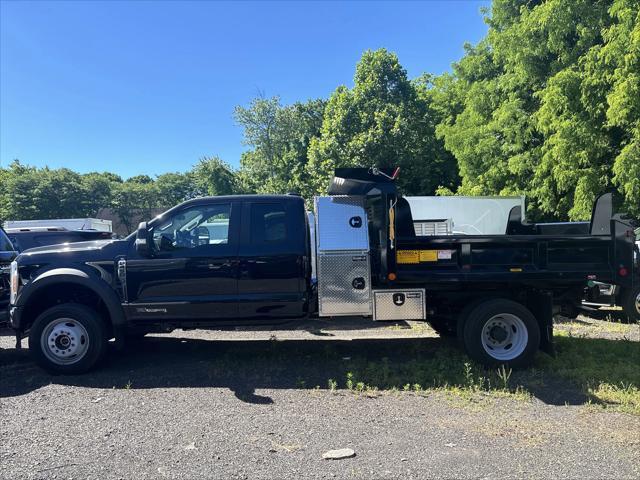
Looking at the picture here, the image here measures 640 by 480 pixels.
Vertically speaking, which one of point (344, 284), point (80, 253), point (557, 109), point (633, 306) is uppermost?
point (557, 109)

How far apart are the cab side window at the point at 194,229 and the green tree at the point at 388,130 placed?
1643cm

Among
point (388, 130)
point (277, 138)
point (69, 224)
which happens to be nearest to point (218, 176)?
point (277, 138)

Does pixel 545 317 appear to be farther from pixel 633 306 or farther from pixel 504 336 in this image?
pixel 633 306

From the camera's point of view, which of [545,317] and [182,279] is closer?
[182,279]

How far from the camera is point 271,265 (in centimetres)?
573

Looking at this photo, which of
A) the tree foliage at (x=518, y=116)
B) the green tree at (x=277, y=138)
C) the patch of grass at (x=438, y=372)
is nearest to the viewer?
the patch of grass at (x=438, y=372)

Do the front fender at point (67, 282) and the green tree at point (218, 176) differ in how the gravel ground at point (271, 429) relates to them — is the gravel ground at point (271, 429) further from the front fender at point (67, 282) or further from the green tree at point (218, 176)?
the green tree at point (218, 176)

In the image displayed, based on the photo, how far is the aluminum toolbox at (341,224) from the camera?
5734mm

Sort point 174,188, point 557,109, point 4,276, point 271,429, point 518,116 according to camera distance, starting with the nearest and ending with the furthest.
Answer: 1. point 271,429
2. point 4,276
3. point 557,109
4. point 518,116
5. point 174,188

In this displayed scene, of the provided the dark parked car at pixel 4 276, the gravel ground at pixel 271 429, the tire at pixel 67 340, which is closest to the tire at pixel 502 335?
the gravel ground at pixel 271 429

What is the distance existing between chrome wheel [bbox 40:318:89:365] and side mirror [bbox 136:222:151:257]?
1.15m

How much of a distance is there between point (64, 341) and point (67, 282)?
71 cm

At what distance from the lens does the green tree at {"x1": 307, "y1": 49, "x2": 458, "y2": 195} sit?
21609 mm

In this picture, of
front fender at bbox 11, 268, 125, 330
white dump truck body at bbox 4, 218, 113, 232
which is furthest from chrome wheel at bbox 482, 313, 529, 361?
white dump truck body at bbox 4, 218, 113, 232
